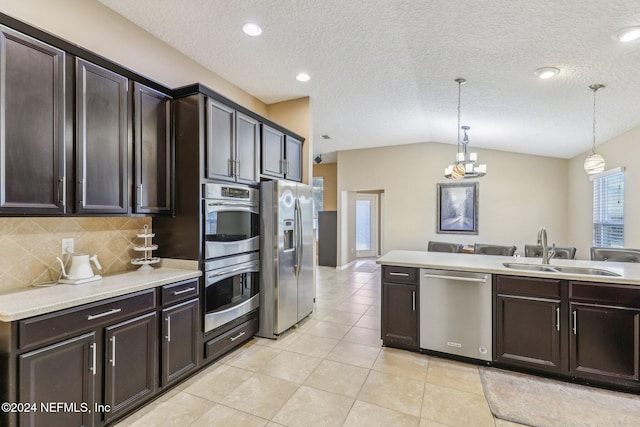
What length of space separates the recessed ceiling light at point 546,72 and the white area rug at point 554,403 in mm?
2767

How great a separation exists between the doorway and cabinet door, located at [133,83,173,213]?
6.95 m

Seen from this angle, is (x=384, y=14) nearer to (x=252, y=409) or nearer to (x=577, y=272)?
(x=577, y=272)

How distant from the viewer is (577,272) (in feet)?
8.46

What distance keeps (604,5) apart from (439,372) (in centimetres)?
295

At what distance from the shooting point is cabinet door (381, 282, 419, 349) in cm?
297

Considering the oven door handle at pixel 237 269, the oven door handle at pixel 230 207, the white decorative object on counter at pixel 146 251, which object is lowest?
the oven door handle at pixel 237 269

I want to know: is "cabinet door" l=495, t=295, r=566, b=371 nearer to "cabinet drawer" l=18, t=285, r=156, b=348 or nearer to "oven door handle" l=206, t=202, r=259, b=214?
"oven door handle" l=206, t=202, r=259, b=214

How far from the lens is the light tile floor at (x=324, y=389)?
202 centimetres

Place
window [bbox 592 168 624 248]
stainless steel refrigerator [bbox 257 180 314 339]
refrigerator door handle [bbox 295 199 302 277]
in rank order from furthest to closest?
window [bbox 592 168 624 248] < refrigerator door handle [bbox 295 199 302 277] < stainless steel refrigerator [bbox 257 180 314 339]

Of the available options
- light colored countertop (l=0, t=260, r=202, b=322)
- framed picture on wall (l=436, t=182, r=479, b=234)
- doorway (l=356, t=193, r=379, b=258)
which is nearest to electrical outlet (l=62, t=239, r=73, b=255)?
light colored countertop (l=0, t=260, r=202, b=322)

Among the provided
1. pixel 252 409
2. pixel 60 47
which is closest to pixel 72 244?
pixel 60 47

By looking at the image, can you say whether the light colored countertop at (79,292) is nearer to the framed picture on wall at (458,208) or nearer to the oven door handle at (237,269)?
the oven door handle at (237,269)

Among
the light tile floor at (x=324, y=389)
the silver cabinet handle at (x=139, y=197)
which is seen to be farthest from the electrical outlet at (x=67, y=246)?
the light tile floor at (x=324, y=389)

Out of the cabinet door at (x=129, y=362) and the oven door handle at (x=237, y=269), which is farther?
the oven door handle at (x=237, y=269)
